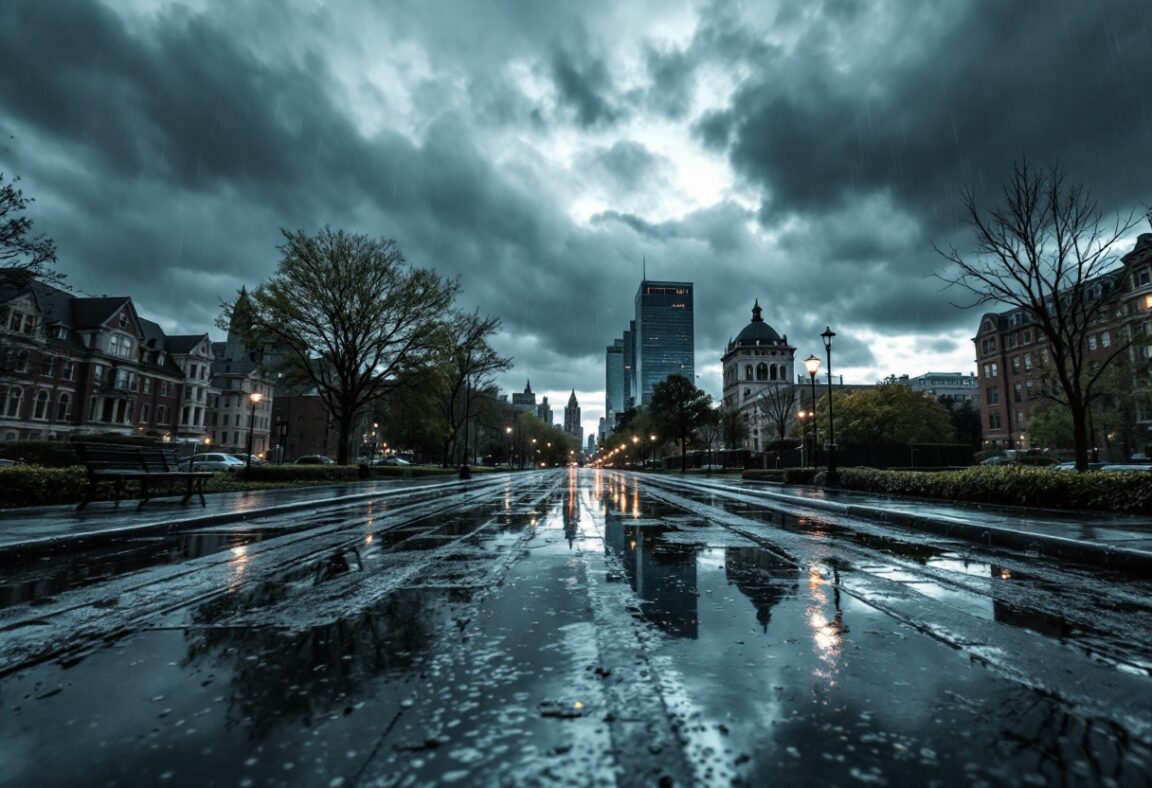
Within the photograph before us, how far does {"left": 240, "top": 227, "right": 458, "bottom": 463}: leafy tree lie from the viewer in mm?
30297

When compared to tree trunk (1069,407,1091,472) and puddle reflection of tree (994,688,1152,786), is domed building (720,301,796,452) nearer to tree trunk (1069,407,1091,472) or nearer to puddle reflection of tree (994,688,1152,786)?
tree trunk (1069,407,1091,472)

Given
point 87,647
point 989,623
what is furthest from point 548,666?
point 989,623

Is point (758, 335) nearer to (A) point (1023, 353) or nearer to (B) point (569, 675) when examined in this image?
(A) point (1023, 353)

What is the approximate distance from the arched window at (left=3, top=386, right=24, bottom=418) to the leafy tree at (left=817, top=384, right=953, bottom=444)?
68714mm

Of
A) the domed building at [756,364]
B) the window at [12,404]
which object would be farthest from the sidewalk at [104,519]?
the domed building at [756,364]

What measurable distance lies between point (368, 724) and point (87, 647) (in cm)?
239

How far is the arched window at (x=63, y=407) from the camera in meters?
50.5

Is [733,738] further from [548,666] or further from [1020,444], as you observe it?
[1020,444]

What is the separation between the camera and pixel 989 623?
391 centimetres

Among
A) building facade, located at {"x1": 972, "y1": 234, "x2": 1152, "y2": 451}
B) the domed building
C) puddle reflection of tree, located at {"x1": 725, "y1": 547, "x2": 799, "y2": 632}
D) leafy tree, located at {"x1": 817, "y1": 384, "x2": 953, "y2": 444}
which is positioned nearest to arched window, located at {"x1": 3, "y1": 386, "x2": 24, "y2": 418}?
puddle reflection of tree, located at {"x1": 725, "y1": 547, "x2": 799, "y2": 632}

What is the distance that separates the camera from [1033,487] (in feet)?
44.1

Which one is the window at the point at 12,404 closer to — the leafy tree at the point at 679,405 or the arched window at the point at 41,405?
the arched window at the point at 41,405

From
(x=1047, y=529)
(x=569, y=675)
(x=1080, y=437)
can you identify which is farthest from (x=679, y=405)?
(x=569, y=675)

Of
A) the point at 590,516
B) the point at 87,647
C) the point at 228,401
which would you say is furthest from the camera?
the point at 228,401
